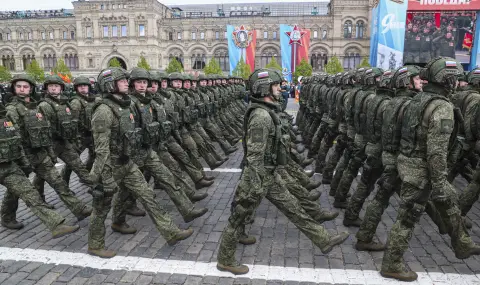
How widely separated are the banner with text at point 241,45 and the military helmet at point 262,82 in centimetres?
4208

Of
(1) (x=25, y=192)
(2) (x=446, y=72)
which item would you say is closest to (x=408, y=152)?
(2) (x=446, y=72)

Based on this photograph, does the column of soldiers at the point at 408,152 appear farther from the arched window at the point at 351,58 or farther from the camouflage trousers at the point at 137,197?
the arched window at the point at 351,58

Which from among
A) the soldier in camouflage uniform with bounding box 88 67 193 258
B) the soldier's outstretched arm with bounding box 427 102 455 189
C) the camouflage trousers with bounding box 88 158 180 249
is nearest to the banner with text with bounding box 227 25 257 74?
the soldier in camouflage uniform with bounding box 88 67 193 258

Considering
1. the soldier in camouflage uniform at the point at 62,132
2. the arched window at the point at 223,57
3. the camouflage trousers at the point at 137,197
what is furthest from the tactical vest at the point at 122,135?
the arched window at the point at 223,57

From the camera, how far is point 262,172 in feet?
13.2

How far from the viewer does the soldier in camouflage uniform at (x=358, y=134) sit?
5840mm

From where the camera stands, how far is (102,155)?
14.4 feet

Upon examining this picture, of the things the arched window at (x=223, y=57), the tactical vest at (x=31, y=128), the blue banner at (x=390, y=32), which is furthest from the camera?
the arched window at (x=223, y=57)

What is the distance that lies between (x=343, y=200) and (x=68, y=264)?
4.26 metres

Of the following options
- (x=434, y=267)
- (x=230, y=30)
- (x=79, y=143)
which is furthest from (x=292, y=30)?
(x=434, y=267)

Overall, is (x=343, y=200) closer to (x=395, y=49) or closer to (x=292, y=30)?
(x=395, y=49)

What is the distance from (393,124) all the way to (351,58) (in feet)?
166

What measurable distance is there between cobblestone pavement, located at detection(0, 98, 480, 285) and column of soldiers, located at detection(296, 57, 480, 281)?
0.91ft

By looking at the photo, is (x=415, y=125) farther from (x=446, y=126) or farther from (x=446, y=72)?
(x=446, y=72)
